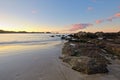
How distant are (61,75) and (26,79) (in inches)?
61.9

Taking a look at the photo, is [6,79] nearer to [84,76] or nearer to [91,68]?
[84,76]

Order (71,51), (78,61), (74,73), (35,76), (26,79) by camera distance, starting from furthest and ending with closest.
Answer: (71,51) → (78,61) → (74,73) → (35,76) → (26,79)

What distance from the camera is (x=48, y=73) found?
641 cm

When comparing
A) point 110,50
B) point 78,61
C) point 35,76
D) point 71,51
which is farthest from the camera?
point 110,50

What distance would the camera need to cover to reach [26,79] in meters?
5.58

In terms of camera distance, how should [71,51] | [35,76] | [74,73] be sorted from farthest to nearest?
[71,51]
[74,73]
[35,76]

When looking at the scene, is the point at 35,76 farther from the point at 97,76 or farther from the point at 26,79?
the point at 97,76

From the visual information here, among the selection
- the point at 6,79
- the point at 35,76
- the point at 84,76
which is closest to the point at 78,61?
the point at 84,76

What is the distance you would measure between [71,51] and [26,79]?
5.17 metres

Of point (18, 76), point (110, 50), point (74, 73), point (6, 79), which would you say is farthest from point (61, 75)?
point (110, 50)

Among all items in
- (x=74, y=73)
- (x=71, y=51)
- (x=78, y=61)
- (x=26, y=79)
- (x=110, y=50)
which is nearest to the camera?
(x=26, y=79)

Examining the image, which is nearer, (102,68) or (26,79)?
(26,79)

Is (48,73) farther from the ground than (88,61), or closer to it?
closer to it

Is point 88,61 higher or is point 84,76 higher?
point 88,61
